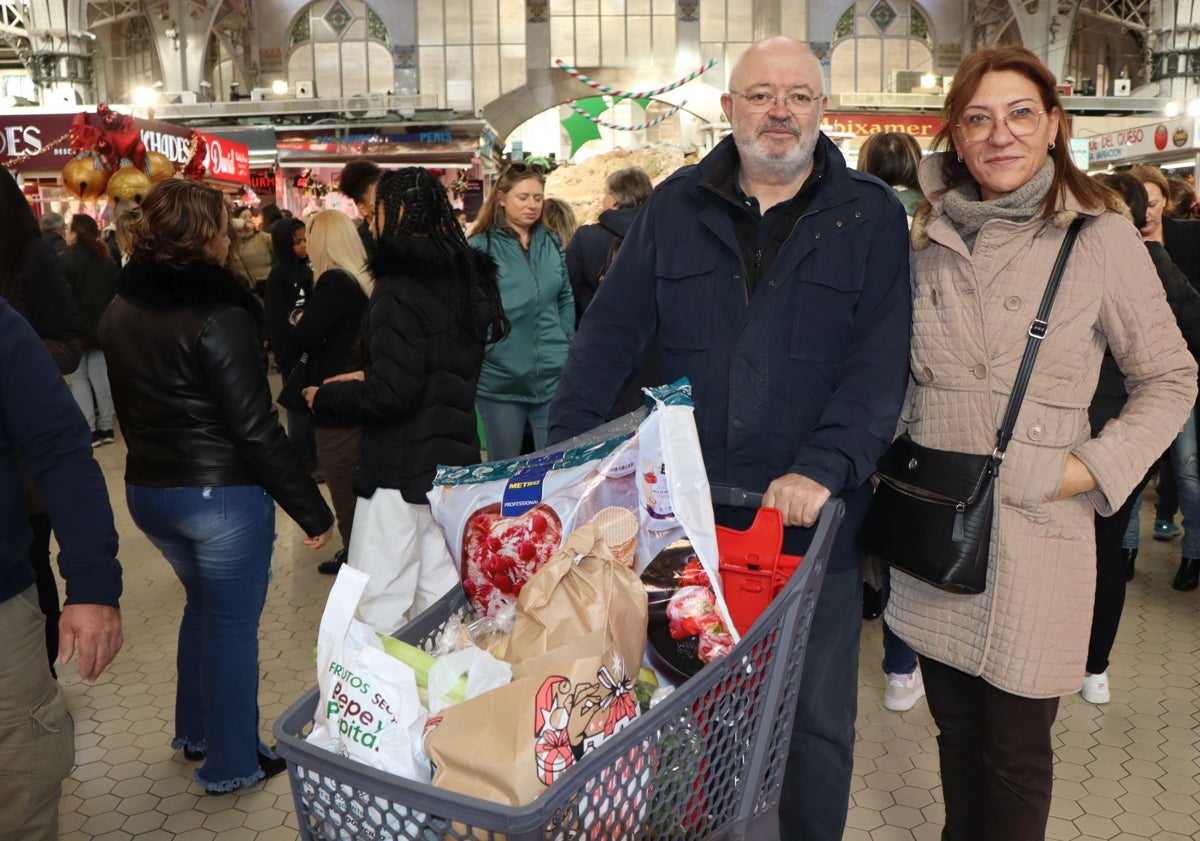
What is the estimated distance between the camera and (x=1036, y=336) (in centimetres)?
175

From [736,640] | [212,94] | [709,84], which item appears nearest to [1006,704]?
[736,640]

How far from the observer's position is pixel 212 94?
920 inches

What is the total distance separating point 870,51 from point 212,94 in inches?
568

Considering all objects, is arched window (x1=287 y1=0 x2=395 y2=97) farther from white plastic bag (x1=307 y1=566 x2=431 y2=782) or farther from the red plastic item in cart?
white plastic bag (x1=307 y1=566 x2=431 y2=782)

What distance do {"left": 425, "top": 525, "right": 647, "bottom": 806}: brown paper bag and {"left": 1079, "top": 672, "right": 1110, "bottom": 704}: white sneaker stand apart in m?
2.47

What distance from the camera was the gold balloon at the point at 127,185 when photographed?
21.5ft

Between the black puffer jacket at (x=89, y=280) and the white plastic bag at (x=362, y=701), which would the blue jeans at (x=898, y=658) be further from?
the black puffer jacket at (x=89, y=280)

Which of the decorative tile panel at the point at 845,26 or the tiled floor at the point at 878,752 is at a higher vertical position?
the decorative tile panel at the point at 845,26

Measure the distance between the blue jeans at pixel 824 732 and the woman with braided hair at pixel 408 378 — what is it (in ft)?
4.57

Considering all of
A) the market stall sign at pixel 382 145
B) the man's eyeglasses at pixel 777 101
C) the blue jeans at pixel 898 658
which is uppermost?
the market stall sign at pixel 382 145

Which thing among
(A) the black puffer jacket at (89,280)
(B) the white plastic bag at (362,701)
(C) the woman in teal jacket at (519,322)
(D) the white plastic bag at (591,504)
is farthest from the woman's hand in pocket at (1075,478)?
(A) the black puffer jacket at (89,280)

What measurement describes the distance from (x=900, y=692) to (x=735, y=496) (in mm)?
1851

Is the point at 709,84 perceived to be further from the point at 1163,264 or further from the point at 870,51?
the point at 1163,264

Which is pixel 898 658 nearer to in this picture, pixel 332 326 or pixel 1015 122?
pixel 1015 122
